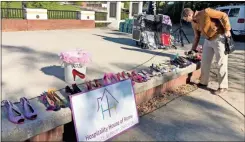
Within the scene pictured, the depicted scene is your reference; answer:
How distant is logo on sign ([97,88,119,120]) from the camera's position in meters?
2.89

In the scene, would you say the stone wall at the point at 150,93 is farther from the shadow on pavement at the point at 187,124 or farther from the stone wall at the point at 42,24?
the stone wall at the point at 42,24

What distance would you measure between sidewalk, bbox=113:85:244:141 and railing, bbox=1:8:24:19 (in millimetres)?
9303

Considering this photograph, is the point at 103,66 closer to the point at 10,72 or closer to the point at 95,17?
the point at 10,72

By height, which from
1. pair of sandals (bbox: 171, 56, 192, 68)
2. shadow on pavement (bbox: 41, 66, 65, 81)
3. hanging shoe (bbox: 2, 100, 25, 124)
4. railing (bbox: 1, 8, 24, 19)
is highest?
railing (bbox: 1, 8, 24, 19)

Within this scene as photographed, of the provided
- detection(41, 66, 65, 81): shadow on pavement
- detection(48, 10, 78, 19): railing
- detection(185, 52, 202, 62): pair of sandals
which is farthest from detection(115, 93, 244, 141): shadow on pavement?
detection(48, 10, 78, 19): railing

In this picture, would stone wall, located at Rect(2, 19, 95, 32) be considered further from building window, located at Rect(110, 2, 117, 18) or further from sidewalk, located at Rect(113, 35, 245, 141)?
sidewalk, located at Rect(113, 35, 245, 141)

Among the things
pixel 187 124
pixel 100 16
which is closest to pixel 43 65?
pixel 187 124

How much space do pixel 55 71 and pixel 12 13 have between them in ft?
26.9

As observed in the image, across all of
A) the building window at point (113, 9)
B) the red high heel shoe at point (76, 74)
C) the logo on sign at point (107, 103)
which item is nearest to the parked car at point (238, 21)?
the building window at point (113, 9)

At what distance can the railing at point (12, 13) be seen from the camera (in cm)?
1101

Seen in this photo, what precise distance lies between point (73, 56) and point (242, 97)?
3128 millimetres

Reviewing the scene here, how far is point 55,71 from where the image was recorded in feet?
14.3

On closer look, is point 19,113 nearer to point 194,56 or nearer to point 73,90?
point 73,90

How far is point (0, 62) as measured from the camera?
477cm
